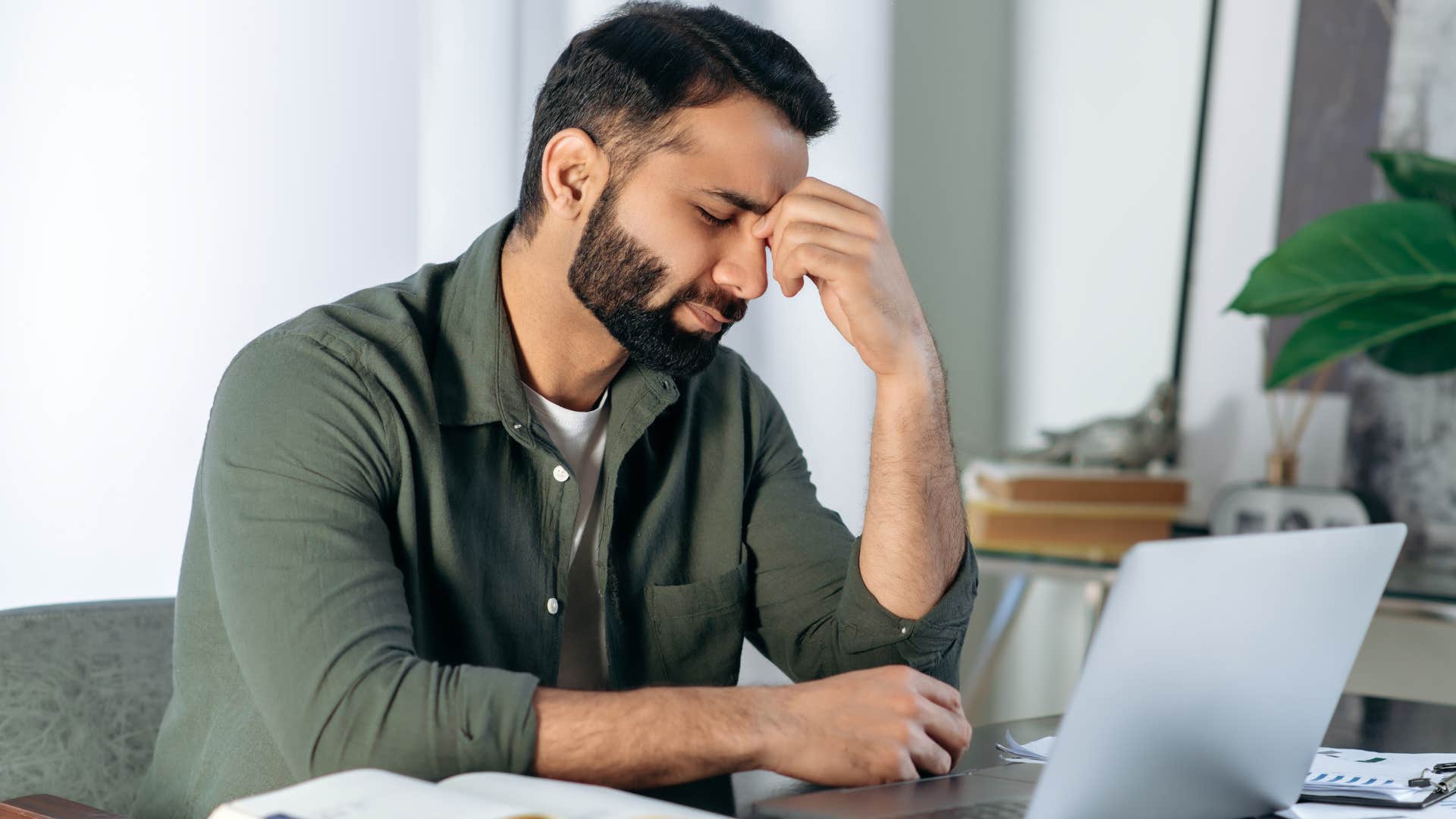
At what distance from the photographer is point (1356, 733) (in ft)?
3.58

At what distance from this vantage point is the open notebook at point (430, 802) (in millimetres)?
633

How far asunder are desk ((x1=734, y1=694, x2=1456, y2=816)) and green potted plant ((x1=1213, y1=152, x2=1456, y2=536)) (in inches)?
31.5

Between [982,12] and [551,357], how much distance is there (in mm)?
1817

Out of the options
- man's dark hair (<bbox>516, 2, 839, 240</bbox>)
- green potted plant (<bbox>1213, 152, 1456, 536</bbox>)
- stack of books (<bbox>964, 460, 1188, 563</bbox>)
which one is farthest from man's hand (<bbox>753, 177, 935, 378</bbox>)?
stack of books (<bbox>964, 460, 1188, 563</bbox>)

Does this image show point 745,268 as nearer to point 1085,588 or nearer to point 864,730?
point 864,730

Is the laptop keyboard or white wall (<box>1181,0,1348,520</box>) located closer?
the laptop keyboard

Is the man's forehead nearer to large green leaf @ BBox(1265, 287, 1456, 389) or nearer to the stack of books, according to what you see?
large green leaf @ BBox(1265, 287, 1456, 389)

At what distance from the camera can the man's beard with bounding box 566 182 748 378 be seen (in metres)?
1.24

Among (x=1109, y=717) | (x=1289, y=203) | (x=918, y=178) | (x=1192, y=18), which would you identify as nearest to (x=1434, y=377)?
(x=1289, y=203)

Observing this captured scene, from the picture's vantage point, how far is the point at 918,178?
8.89 feet

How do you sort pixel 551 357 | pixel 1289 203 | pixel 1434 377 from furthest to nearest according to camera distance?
pixel 1289 203
pixel 1434 377
pixel 551 357

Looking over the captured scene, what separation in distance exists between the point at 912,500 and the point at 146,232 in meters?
0.87

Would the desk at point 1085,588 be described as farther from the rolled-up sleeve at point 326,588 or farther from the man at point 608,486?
the rolled-up sleeve at point 326,588

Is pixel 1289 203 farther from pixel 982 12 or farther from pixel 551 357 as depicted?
pixel 551 357
